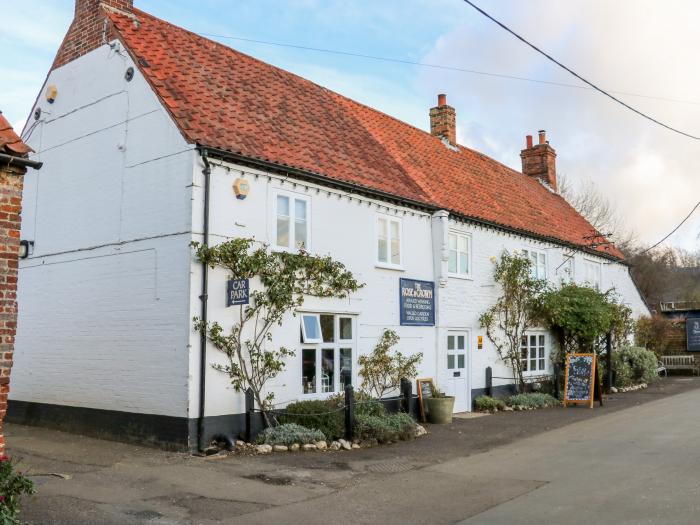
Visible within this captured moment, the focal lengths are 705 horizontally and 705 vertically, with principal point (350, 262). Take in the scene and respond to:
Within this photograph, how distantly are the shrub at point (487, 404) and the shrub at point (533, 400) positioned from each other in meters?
0.50

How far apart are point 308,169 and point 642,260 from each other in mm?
44733

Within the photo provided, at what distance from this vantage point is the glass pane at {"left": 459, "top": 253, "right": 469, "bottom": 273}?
19047mm

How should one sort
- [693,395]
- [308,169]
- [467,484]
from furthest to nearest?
[693,395] < [308,169] < [467,484]

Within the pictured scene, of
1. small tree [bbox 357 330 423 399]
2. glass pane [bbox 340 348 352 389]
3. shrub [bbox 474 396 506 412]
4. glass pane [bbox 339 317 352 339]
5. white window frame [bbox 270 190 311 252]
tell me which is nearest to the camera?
white window frame [bbox 270 190 311 252]

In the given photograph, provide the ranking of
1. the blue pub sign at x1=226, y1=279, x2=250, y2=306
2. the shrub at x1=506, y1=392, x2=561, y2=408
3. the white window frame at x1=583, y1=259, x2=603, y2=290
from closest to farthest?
the blue pub sign at x1=226, y1=279, x2=250, y2=306, the shrub at x1=506, y1=392, x2=561, y2=408, the white window frame at x1=583, y1=259, x2=603, y2=290

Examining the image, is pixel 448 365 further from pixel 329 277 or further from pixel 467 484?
pixel 467 484

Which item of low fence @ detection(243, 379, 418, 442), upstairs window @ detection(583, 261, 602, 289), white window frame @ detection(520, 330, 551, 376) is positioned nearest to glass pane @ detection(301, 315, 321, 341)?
low fence @ detection(243, 379, 418, 442)

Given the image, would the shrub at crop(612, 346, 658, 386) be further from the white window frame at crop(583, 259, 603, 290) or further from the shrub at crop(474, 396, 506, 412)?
the shrub at crop(474, 396, 506, 412)

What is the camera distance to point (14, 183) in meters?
7.79

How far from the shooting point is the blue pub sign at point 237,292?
12.2 metres

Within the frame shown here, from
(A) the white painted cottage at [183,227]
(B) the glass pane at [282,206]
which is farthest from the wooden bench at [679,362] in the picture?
(B) the glass pane at [282,206]

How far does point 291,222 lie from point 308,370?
2.99 meters

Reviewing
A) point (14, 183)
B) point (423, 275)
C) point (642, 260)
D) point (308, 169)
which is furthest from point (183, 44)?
point (642, 260)

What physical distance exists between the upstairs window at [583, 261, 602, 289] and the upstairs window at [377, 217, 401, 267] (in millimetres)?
11631
